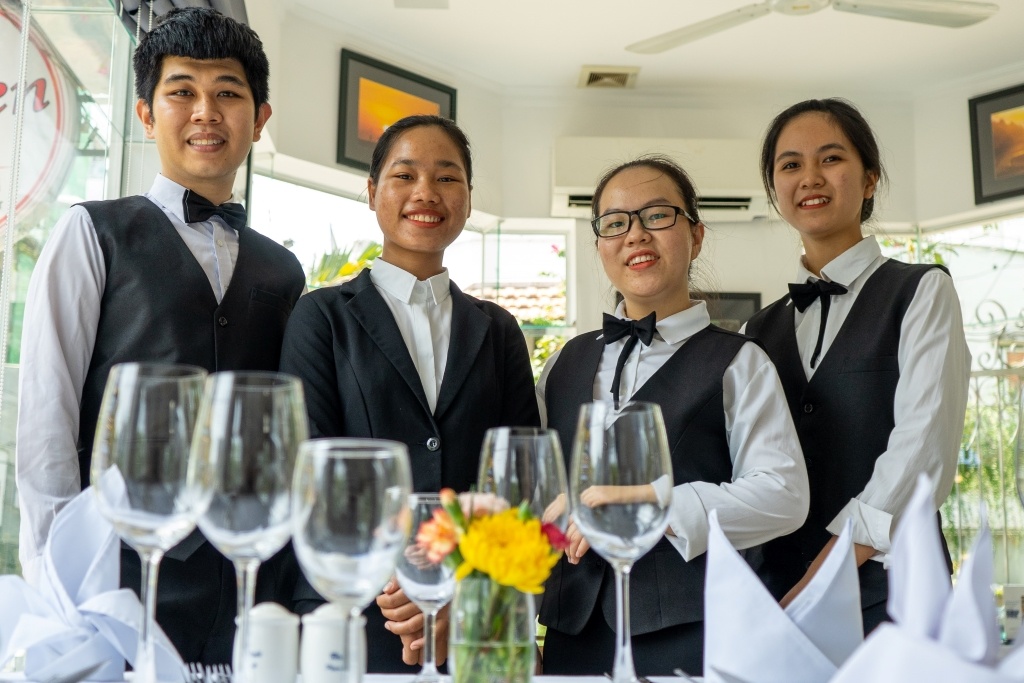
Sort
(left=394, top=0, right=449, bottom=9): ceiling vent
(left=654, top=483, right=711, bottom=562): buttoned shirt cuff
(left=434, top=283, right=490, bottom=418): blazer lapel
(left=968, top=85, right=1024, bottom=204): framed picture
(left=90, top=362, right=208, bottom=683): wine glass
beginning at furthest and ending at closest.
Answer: (left=968, top=85, right=1024, bottom=204): framed picture, (left=394, top=0, right=449, bottom=9): ceiling vent, (left=434, top=283, right=490, bottom=418): blazer lapel, (left=654, top=483, right=711, bottom=562): buttoned shirt cuff, (left=90, top=362, right=208, bottom=683): wine glass

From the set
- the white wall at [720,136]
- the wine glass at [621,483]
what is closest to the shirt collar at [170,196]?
the wine glass at [621,483]

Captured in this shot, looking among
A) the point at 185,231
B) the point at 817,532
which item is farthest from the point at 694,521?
the point at 185,231

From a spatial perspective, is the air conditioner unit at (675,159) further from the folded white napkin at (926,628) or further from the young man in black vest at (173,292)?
the folded white napkin at (926,628)

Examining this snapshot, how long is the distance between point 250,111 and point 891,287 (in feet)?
4.50

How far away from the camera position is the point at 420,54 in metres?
4.95

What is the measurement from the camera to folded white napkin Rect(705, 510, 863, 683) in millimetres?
833

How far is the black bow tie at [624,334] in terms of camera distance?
172 cm

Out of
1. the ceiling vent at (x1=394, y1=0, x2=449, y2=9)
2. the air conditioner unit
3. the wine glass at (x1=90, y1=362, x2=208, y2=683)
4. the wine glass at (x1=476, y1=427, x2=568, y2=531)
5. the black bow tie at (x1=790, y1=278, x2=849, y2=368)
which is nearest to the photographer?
the wine glass at (x1=90, y1=362, x2=208, y2=683)

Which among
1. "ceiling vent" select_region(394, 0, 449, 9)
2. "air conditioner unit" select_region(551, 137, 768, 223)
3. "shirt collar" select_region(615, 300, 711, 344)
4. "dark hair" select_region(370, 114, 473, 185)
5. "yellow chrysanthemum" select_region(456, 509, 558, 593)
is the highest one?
"ceiling vent" select_region(394, 0, 449, 9)

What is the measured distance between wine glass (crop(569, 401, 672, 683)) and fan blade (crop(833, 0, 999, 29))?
3255mm

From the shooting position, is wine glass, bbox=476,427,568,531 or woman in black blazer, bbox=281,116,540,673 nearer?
wine glass, bbox=476,427,568,531

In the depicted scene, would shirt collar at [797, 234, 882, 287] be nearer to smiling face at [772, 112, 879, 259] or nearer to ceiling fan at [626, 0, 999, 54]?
smiling face at [772, 112, 879, 259]

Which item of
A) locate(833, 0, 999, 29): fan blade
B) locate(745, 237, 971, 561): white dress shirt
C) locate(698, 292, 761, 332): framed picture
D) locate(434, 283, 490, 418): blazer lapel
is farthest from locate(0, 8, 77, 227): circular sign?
locate(698, 292, 761, 332): framed picture

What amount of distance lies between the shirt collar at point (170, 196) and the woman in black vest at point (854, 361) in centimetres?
127
